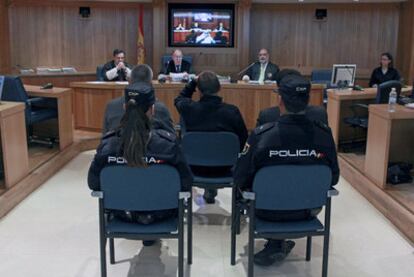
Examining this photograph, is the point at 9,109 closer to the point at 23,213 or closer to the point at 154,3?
the point at 23,213

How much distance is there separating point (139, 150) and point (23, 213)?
2208 millimetres

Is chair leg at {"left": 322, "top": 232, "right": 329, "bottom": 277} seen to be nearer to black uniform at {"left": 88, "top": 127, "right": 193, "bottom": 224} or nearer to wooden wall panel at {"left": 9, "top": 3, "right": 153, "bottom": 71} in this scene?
black uniform at {"left": 88, "top": 127, "right": 193, "bottom": 224}

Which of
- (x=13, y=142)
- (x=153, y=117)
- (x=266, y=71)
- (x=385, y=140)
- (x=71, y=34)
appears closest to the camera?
(x=153, y=117)

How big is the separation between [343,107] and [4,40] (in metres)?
6.44

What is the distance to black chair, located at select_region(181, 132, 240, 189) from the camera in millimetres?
3561

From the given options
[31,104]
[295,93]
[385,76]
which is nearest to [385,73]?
[385,76]

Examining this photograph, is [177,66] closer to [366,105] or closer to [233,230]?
[366,105]

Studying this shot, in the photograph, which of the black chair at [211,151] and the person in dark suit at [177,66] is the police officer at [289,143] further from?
the person in dark suit at [177,66]

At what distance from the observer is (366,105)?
5930 millimetres

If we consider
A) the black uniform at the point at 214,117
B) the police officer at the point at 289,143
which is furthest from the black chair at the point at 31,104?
the police officer at the point at 289,143

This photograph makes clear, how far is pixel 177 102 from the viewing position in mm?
3953

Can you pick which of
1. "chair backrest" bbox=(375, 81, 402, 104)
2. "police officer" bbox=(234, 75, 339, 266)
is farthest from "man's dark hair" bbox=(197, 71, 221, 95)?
"chair backrest" bbox=(375, 81, 402, 104)

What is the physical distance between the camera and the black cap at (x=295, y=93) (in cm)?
274

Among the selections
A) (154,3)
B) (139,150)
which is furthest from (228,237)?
(154,3)
